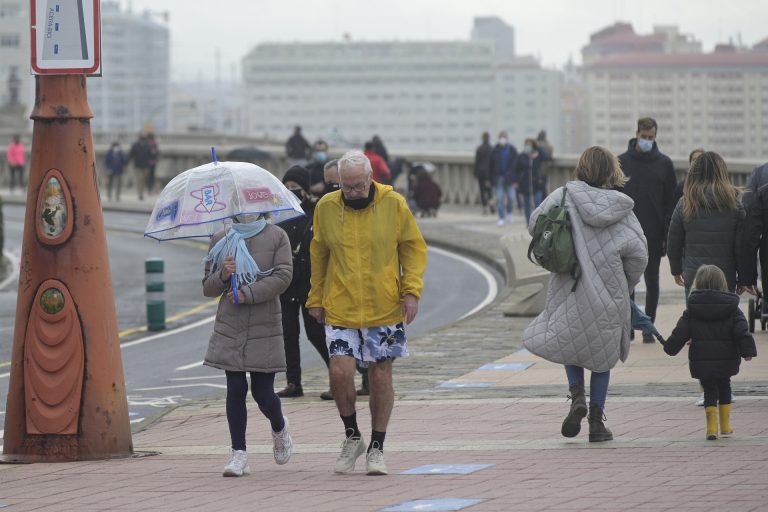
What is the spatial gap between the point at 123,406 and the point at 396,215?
231cm

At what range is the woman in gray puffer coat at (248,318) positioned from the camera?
900cm

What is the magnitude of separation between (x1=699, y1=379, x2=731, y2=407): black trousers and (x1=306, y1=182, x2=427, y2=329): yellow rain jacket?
5.96 ft

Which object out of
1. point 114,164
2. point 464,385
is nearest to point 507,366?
point 464,385

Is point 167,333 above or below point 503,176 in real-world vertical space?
below

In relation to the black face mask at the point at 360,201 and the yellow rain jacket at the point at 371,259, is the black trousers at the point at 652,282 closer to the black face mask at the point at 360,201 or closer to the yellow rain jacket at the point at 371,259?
the yellow rain jacket at the point at 371,259

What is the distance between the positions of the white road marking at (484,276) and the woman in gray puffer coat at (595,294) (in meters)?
9.74

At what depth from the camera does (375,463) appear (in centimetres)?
878

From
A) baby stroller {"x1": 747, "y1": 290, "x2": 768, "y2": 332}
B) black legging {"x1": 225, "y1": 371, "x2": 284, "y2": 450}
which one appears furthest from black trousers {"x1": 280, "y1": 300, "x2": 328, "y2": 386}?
baby stroller {"x1": 747, "y1": 290, "x2": 768, "y2": 332}

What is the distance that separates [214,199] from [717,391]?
9.54 feet

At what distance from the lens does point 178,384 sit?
49.5 ft

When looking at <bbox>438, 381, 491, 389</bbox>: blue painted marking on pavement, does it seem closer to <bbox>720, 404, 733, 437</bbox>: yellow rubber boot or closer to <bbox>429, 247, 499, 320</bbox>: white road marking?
<bbox>720, 404, 733, 437</bbox>: yellow rubber boot

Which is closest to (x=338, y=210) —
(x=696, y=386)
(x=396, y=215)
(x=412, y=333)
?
(x=396, y=215)

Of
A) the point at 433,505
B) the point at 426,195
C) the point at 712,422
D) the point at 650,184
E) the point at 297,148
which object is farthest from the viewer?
the point at 297,148

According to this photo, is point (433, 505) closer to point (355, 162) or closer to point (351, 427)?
point (351, 427)
